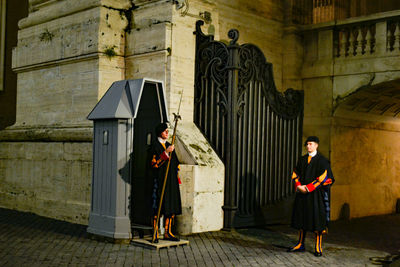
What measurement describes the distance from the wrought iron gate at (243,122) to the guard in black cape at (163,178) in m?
1.55

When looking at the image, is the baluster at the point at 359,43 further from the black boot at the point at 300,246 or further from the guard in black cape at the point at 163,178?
the guard in black cape at the point at 163,178

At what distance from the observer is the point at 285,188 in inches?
392

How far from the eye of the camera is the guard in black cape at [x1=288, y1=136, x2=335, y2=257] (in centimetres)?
713

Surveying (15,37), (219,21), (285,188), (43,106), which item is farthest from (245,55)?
(15,37)

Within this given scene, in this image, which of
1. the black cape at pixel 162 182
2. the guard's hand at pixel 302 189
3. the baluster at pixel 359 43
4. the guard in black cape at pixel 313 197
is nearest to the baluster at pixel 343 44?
the baluster at pixel 359 43

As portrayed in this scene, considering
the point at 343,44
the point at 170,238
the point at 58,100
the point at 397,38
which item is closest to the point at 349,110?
the point at 343,44

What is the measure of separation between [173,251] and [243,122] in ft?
9.65

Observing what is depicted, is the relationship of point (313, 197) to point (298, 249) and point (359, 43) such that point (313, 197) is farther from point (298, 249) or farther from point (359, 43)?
point (359, 43)

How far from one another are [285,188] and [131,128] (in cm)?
361

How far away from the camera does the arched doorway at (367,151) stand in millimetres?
10539

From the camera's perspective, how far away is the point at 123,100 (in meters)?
7.59

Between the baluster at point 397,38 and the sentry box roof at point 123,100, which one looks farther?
the baluster at point 397,38

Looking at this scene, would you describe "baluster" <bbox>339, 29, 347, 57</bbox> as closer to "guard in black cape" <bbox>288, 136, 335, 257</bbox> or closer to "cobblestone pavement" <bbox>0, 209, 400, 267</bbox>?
"guard in black cape" <bbox>288, 136, 335, 257</bbox>

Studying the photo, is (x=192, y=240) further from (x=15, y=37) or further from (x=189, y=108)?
(x=15, y=37)
